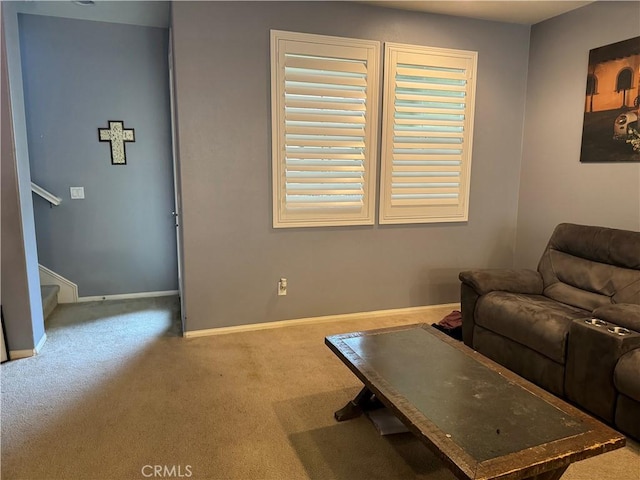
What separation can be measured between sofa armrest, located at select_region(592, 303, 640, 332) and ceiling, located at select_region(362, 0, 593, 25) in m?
2.41

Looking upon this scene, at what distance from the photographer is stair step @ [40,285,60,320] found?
3.67m

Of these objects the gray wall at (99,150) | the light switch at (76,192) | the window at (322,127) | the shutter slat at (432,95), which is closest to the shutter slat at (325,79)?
the window at (322,127)

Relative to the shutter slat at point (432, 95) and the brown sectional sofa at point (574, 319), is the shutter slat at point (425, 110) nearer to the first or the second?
the shutter slat at point (432, 95)

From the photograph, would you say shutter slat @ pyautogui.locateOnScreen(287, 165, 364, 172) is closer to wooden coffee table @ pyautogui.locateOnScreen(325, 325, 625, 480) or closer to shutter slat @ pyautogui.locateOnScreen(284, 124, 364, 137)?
shutter slat @ pyautogui.locateOnScreen(284, 124, 364, 137)

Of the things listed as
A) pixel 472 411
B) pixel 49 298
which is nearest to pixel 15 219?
pixel 49 298

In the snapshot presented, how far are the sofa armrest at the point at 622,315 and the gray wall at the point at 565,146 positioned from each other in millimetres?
1079

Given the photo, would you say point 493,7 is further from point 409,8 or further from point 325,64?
point 325,64

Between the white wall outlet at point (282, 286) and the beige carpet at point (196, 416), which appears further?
the white wall outlet at point (282, 286)

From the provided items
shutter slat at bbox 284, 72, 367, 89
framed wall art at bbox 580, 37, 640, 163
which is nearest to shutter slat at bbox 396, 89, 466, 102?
shutter slat at bbox 284, 72, 367, 89

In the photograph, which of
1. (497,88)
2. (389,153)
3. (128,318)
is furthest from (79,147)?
(497,88)

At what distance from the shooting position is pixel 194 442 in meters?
2.08

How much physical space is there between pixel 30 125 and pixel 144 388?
2739mm

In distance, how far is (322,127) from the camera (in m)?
3.39

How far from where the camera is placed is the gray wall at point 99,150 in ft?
12.6
